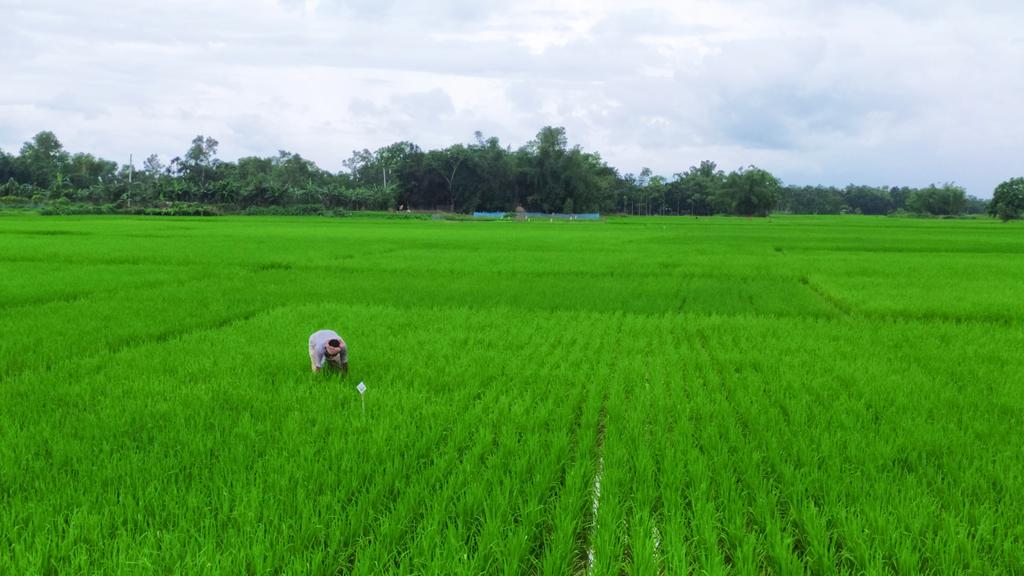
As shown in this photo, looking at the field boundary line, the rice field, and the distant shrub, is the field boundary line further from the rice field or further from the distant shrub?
the distant shrub

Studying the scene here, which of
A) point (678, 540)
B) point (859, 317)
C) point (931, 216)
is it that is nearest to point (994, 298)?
point (859, 317)

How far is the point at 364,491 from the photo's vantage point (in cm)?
305

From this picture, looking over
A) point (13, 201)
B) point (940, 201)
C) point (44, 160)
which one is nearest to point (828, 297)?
point (13, 201)

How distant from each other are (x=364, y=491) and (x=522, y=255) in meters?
15.4

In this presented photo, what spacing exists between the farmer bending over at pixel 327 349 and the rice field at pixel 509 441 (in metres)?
0.16

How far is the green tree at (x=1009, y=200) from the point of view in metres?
65.6

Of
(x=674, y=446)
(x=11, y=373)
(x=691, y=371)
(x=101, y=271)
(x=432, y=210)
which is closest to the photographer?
(x=674, y=446)

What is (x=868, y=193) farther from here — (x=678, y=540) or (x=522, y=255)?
(x=678, y=540)

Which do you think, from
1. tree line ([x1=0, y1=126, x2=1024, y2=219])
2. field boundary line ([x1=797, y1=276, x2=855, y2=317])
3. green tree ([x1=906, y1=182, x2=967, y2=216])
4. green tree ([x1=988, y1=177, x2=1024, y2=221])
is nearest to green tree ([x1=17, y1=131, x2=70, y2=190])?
tree line ([x1=0, y1=126, x2=1024, y2=219])

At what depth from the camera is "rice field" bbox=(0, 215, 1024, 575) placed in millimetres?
2602

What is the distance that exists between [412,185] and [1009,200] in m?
62.6

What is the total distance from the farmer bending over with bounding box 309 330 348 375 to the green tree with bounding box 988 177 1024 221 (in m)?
→ 80.1

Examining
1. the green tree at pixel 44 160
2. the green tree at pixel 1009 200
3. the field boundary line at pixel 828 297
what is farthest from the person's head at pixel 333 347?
the green tree at pixel 1009 200

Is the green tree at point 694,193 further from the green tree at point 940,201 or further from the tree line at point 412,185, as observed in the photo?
the green tree at point 940,201
